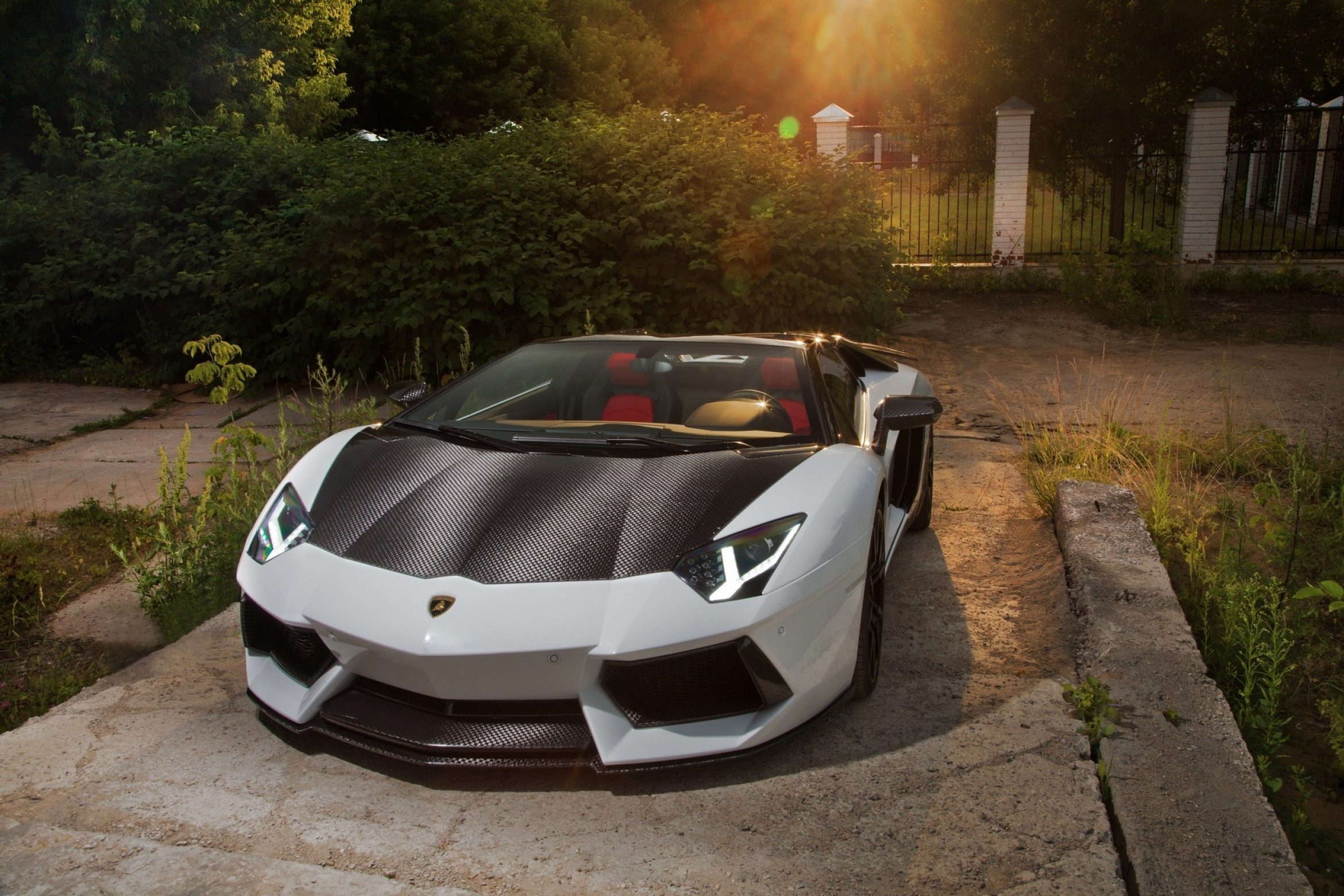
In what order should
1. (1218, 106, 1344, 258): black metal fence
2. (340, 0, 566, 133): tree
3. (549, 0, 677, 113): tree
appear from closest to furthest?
(1218, 106, 1344, 258): black metal fence < (340, 0, 566, 133): tree < (549, 0, 677, 113): tree

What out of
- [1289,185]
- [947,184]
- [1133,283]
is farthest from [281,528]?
[1289,185]

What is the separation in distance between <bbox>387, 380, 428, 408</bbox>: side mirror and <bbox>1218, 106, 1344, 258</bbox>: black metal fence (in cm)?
1368

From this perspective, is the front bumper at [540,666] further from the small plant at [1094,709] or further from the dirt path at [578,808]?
the small plant at [1094,709]

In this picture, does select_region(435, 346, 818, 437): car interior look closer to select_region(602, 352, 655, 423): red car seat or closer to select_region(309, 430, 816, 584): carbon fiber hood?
select_region(602, 352, 655, 423): red car seat

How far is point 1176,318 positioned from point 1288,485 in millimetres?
6880

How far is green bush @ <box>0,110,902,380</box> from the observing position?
846 cm

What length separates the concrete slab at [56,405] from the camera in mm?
7969

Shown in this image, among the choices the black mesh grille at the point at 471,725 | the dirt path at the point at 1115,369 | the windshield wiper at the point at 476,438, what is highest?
the windshield wiper at the point at 476,438

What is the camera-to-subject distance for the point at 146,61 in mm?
16047

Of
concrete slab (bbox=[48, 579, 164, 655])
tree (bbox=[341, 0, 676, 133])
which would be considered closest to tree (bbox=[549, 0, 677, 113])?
tree (bbox=[341, 0, 676, 133])

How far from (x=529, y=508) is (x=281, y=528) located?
812 mm

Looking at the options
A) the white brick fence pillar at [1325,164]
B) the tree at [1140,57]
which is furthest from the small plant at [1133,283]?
the white brick fence pillar at [1325,164]

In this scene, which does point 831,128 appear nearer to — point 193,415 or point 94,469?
point 193,415

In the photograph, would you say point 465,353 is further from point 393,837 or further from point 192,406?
point 393,837
